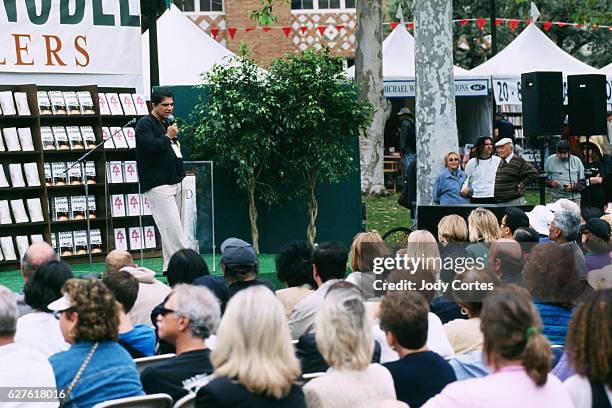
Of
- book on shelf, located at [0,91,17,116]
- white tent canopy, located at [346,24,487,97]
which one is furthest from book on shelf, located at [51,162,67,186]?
white tent canopy, located at [346,24,487,97]

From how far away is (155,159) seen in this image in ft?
36.0

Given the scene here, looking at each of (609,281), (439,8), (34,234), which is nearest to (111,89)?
(34,234)

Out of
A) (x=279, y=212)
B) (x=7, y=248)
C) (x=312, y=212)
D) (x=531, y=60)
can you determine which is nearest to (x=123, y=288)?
(x=7, y=248)

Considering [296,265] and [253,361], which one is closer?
[253,361]

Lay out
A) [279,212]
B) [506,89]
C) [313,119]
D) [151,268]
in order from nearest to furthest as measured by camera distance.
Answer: [151,268] → [313,119] → [279,212] → [506,89]

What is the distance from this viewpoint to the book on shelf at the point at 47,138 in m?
13.0

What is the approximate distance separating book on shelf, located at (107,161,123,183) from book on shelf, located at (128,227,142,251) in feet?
2.01

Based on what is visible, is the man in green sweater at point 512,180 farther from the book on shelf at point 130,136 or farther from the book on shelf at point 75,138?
the book on shelf at point 75,138

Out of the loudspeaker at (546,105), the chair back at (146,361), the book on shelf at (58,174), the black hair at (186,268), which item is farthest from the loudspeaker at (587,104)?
the chair back at (146,361)

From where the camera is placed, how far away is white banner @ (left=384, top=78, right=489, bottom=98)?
937 inches

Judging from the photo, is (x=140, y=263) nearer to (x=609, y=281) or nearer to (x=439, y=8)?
(x=439, y=8)

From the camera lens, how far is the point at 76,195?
526 inches

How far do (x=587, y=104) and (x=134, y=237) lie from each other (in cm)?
596

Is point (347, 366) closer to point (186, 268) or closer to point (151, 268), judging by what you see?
point (186, 268)
